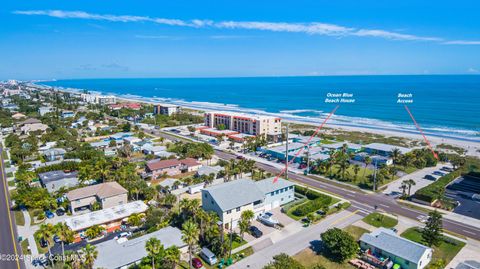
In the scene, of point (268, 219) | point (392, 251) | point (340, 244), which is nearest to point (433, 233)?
point (392, 251)

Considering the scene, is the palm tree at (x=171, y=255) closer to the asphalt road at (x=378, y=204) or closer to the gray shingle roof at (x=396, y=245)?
the gray shingle roof at (x=396, y=245)

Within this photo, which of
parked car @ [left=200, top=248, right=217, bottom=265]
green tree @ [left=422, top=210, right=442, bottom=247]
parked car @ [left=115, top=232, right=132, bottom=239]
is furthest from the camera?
parked car @ [left=115, top=232, right=132, bottom=239]

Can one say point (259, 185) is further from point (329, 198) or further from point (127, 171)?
point (127, 171)

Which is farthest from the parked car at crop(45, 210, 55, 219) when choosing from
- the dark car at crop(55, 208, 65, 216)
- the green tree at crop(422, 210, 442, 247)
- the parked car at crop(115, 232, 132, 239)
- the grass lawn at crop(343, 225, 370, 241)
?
the green tree at crop(422, 210, 442, 247)

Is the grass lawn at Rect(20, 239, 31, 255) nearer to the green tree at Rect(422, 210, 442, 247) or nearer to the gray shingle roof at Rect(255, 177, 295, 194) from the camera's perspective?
the gray shingle roof at Rect(255, 177, 295, 194)

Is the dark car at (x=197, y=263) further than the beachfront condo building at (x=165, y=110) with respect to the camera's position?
No

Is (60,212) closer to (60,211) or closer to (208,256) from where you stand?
(60,211)

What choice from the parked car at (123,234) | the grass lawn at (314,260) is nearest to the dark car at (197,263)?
the parked car at (123,234)
